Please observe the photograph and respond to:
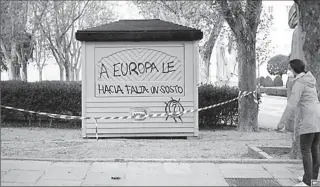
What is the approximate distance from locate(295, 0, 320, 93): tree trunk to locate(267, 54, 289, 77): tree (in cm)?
3903

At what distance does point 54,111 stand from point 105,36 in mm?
4423

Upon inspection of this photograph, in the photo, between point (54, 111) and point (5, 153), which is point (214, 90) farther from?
point (5, 153)

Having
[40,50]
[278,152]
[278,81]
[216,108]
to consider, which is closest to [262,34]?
[216,108]

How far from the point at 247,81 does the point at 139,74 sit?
3.84 metres

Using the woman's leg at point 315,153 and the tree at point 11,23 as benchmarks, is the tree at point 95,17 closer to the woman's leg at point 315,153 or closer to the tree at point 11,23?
the tree at point 11,23

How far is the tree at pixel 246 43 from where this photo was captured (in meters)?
13.6

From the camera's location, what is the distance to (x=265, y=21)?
21484mm

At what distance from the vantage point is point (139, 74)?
464 inches

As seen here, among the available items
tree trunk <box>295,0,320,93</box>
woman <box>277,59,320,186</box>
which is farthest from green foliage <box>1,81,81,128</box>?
woman <box>277,59,320,186</box>

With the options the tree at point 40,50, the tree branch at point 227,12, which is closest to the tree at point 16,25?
the tree at point 40,50

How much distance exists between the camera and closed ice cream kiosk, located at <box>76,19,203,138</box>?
11.6m

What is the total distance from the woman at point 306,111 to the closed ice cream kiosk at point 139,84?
5361 millimetres

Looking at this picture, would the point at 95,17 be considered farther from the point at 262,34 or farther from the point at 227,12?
the point at 227,12

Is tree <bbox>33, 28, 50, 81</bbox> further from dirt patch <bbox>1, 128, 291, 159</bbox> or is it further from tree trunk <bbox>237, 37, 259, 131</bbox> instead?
dirt patch <bbox>1, 128, 291, 159</bbox>
